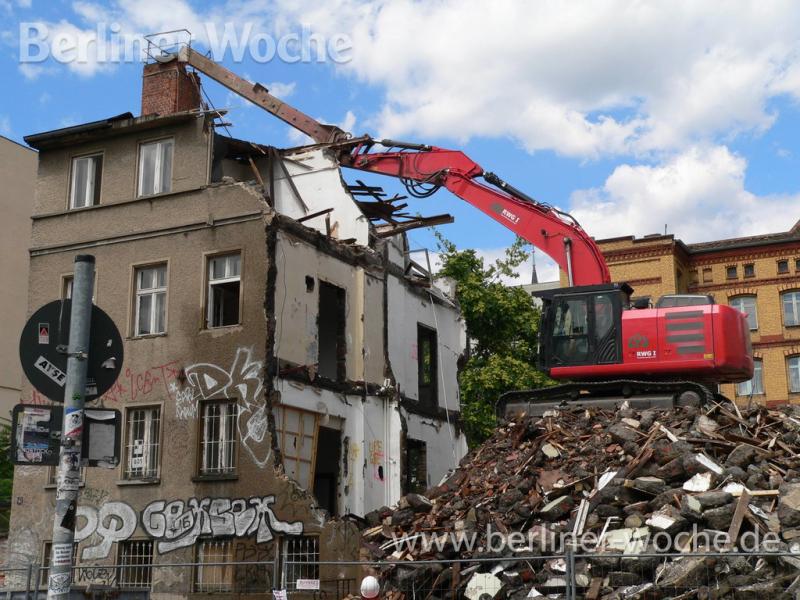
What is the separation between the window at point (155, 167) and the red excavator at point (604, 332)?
21.0 ft

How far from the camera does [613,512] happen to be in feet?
48.5

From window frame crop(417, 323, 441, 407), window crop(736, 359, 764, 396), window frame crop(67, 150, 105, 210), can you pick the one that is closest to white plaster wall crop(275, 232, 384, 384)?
window frame crop(417, 323, 441, 407)

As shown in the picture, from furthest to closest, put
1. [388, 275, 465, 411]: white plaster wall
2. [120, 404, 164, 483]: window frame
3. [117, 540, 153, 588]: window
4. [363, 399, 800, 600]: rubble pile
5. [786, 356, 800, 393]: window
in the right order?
1. [786, 356, 800, 393]: window
2. [388, 275, 465, 411]: white plaster wall
3. [120, 404, 164, 483]: window frame
4. [117, 540, 153, 588]: window
5. [363, 399, 800, 600]: rubble pile

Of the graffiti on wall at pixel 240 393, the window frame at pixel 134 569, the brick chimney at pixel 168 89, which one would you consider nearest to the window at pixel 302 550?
the graffiti on wall at pixel 240 393

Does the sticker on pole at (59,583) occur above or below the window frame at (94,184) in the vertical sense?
below

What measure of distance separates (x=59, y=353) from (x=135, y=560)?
1430cm

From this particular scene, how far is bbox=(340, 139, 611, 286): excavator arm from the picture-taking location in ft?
67.4

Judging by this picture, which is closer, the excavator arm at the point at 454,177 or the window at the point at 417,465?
the excavator arm at the point at 454,177

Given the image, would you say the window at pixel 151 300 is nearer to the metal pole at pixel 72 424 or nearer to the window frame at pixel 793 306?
the metal pole at pixel 72 424

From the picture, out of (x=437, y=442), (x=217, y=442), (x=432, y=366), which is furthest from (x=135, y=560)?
(x=432, y=366)

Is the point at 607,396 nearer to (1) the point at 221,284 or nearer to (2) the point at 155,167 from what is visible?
(1) the point at 221,284

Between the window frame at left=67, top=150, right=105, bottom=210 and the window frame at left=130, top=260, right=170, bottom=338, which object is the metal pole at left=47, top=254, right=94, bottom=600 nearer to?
the window frame at left=130, top=260, right=170, bottom=338

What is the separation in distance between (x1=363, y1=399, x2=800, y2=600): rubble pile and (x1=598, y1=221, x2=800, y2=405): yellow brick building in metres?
30.0

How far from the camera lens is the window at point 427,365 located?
25203mm
